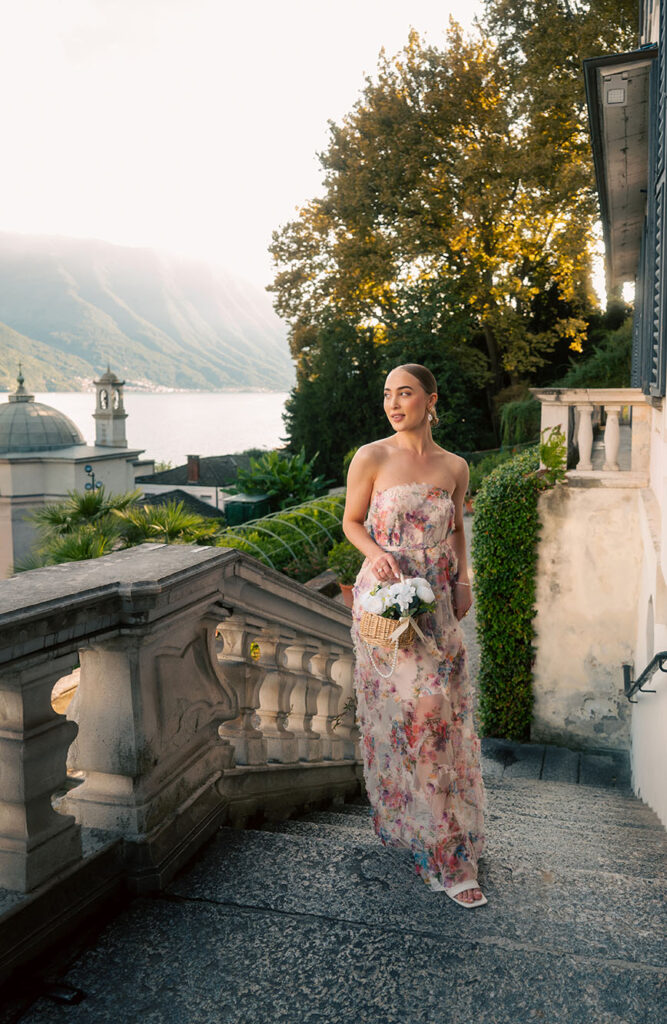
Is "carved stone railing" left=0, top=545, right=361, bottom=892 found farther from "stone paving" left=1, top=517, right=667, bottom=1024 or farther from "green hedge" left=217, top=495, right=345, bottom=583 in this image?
"green hedge" left=217, top=495, right=345, bottom=583

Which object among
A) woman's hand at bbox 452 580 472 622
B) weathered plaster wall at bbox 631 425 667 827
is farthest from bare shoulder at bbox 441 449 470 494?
weathered plaster wall at bbox 631 425 667 827

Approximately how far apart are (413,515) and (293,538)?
421 inches

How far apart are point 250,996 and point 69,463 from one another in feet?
164

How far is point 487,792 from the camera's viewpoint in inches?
234

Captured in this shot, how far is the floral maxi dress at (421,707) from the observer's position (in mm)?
3002

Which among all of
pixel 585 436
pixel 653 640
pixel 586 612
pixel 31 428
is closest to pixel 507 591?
pixel 586 612

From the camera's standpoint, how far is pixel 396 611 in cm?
290

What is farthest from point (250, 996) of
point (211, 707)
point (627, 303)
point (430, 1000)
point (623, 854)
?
point (627, 303)

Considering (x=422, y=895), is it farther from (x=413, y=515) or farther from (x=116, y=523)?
(x=116, y=523)

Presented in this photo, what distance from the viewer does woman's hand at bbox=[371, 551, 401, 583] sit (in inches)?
120

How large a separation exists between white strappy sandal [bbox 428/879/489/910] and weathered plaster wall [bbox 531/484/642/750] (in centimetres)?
583

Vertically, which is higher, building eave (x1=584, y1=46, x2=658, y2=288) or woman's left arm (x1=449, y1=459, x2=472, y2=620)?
building eave (x1=584, y1=46, x2=658, y2=288)

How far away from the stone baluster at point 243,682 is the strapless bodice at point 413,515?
2.16 ft

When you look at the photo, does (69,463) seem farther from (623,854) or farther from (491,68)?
(623,854)
